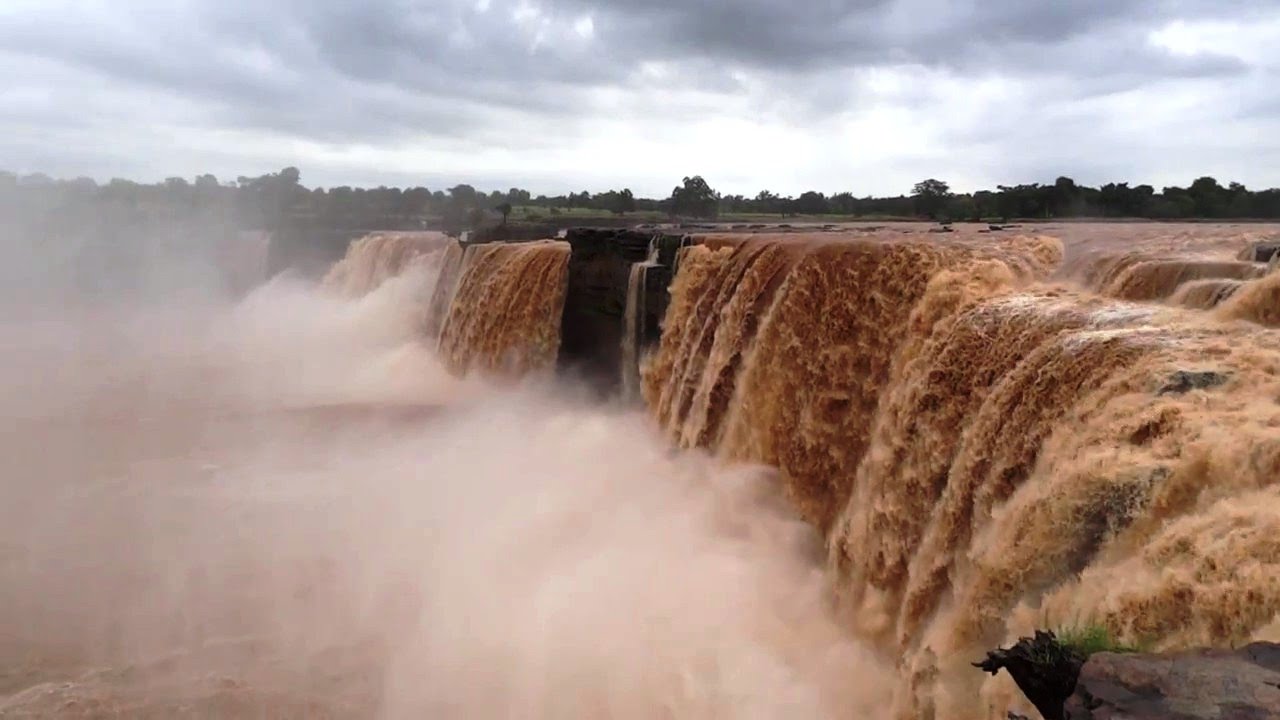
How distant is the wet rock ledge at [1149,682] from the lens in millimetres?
3240

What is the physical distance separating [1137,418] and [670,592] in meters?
4.67

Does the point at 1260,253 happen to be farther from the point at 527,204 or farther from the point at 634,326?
the point at 527,204

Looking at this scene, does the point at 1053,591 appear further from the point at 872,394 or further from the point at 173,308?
the point at 173,308

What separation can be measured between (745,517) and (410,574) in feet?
11.2

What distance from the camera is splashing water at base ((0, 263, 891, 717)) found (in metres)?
7.63

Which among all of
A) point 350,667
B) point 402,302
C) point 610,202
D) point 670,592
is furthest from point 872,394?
point 610,202

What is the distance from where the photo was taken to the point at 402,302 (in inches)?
1041

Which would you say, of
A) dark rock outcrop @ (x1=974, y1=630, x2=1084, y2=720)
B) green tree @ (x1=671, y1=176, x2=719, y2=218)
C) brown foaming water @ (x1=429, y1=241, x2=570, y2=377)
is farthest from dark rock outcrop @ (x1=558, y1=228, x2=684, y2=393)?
green tree @ (x1=671, y1=176, x2=719, y2=218)

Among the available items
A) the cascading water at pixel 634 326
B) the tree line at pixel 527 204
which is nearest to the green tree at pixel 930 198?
the tree line at pixel 527 204

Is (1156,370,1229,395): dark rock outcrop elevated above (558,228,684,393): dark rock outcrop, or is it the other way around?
(1156,370,1229,395): dark rock outcrop

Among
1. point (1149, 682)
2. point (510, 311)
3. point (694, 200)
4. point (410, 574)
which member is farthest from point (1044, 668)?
point (694, 200)

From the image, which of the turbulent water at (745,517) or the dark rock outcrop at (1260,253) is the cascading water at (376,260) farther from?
the dark rock outcrop at (1260,253)

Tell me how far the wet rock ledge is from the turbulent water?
358 millimetres

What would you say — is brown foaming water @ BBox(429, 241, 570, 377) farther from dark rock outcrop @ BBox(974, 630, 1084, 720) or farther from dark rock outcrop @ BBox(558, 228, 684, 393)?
dark rock outcrop @ BBox(974, 630, 1084, 720)
